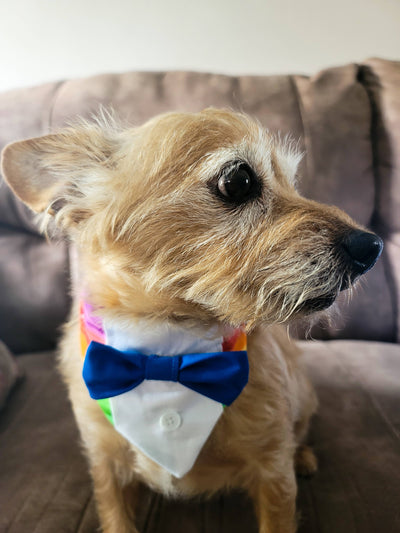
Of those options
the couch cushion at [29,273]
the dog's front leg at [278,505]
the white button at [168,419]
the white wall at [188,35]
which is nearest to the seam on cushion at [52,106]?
the couch cushion at [29,273]

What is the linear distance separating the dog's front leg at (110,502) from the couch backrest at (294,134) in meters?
0.84

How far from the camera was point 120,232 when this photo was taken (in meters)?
0.75

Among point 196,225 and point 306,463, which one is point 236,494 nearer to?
point 306,463

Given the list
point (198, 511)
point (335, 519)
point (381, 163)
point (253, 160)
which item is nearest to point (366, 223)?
point (381, 163)

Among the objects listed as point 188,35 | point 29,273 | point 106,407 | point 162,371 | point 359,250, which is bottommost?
point 29,273

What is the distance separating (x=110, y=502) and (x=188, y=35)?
80.7 inches

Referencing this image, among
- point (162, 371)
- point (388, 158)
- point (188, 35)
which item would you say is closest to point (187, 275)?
point (162, 371)

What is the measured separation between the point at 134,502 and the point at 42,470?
0.26 m

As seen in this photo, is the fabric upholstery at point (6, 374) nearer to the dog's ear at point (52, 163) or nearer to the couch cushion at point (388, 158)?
the dog's ear at point (52, 163)

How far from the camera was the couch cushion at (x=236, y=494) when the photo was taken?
0.86m

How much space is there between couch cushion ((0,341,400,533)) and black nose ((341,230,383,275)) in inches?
22.4

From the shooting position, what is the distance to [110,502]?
876mm

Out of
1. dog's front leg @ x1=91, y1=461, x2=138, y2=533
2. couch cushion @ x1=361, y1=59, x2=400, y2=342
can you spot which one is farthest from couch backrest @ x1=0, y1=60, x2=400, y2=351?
dog's front leg @ x1=91, y1=461, x2=138, y2=533

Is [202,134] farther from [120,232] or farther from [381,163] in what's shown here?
[381,163]
